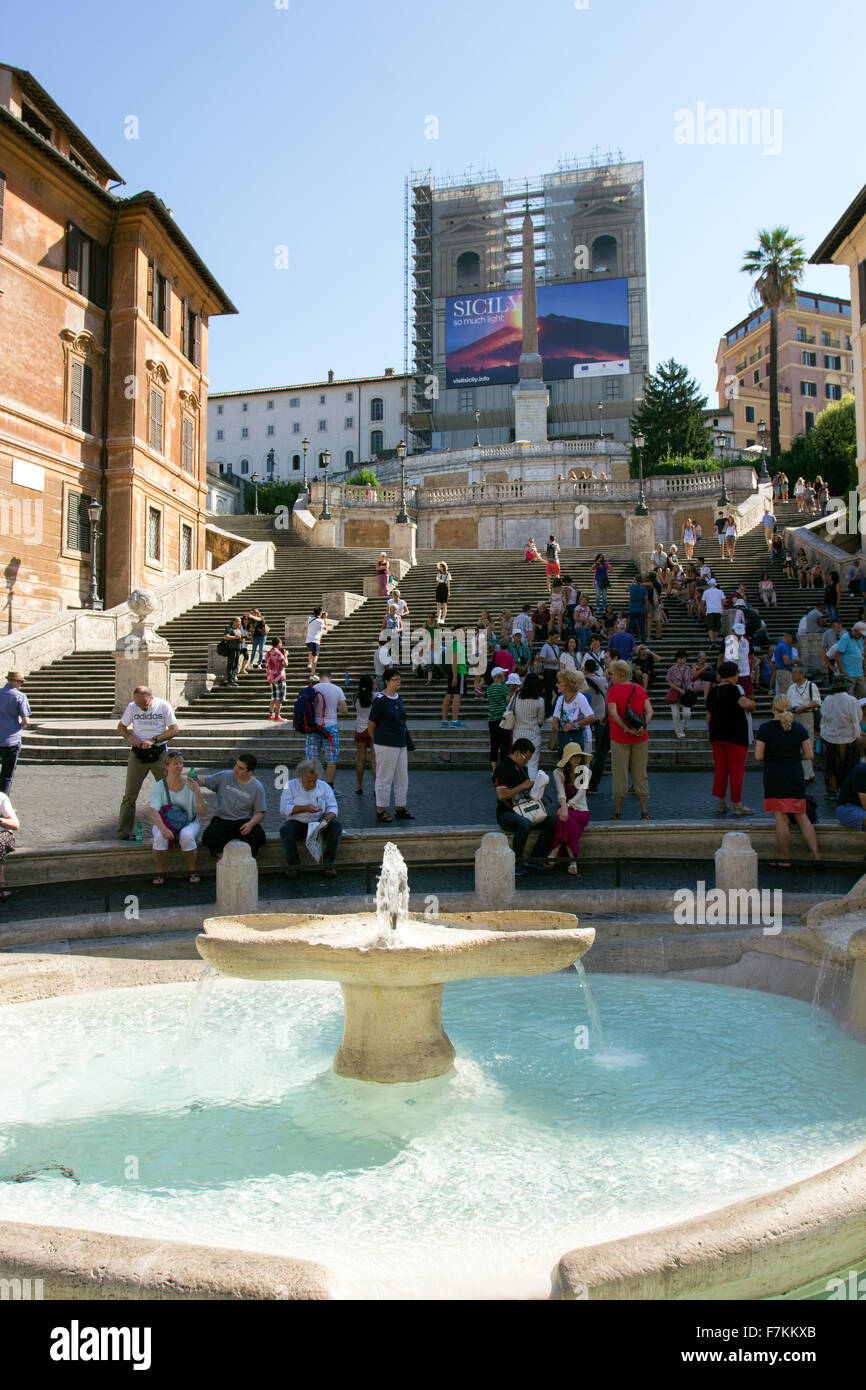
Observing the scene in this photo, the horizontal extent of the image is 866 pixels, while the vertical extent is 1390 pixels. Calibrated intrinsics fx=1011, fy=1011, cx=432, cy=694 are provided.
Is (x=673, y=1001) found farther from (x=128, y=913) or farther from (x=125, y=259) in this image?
(x=125, y=259)

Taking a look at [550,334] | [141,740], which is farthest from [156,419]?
[550,334]

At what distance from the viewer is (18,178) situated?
1048 inches

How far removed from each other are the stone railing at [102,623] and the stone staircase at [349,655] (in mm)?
390

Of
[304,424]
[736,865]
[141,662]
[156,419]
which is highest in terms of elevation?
[304,424]

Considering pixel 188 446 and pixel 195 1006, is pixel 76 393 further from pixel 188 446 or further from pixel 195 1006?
pixel 195 1006

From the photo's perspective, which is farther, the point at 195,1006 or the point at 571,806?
the point at 571,806

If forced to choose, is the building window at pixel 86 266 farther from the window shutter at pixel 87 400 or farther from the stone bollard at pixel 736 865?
the stone bollard at pixel 736 865

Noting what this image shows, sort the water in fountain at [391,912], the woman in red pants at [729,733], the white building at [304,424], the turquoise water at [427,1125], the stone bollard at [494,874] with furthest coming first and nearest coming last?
the white building at [304,424], the woman in red pants at [729,733], the stone bollard at [494,874], the water in fountain at [391,912], the turquoise water at [427,1125]

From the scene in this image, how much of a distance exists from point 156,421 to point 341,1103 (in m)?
30.4

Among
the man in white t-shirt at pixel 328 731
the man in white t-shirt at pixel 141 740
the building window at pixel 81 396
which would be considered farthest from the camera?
the building window at pixel 81 396

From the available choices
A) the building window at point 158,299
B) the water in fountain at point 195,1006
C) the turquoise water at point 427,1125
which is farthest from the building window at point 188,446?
the water in fountain at point 195,1006

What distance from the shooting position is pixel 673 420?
→ 55906 mm

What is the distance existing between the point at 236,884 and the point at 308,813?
151 centimetres

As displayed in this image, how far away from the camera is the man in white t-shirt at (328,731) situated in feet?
37.9
